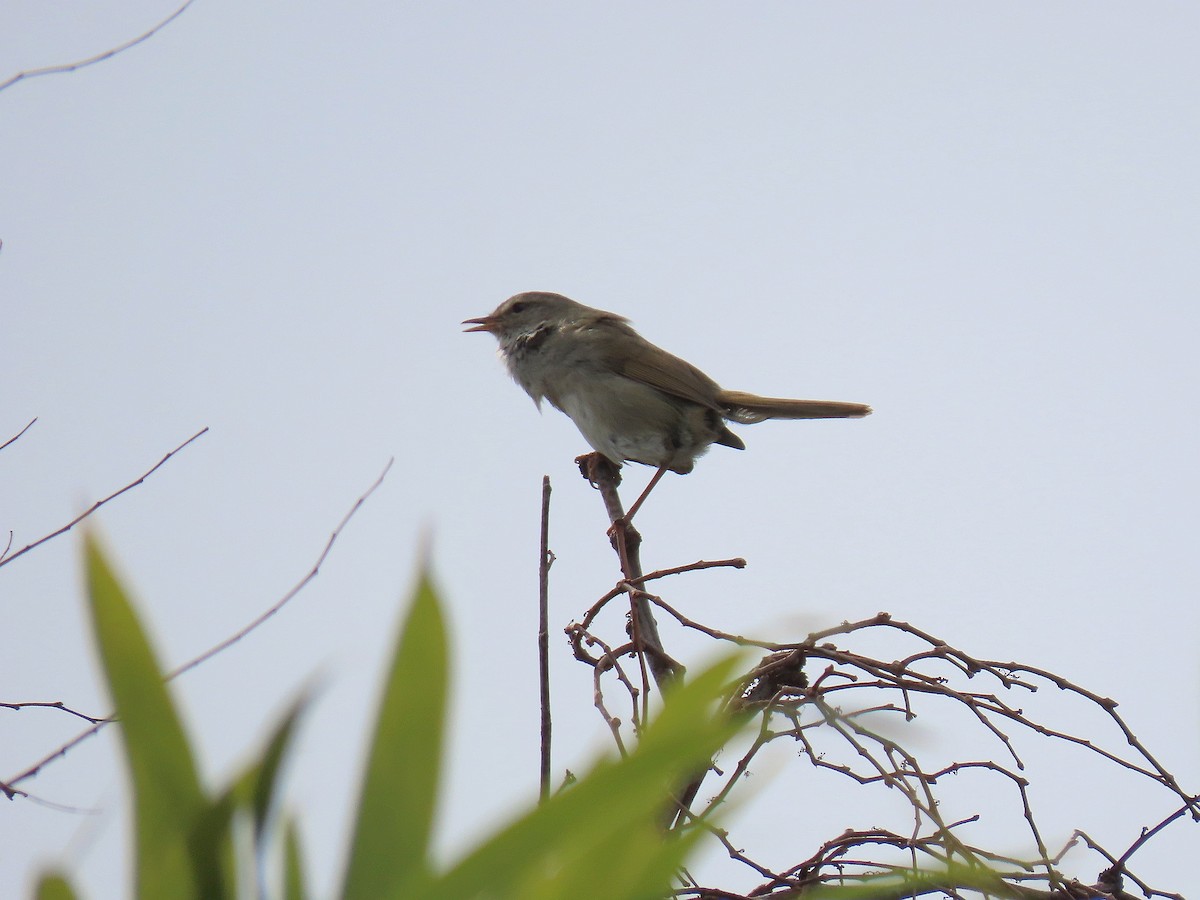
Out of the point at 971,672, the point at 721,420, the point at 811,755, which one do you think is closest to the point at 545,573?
the point at 811,755

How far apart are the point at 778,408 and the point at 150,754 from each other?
5.58 m

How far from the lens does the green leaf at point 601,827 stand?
554mm

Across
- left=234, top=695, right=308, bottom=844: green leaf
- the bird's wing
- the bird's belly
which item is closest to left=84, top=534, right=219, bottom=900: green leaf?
left=234, top=695, right=308, bottom=844: green leaf

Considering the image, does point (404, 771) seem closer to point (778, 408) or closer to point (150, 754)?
point (150, 754)

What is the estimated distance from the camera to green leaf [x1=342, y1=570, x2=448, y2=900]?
1.93 ft

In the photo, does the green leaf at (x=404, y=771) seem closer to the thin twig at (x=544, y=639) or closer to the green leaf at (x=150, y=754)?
the green leaf at (x=150, y=754)

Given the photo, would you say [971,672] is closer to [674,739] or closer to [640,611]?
[640,611]

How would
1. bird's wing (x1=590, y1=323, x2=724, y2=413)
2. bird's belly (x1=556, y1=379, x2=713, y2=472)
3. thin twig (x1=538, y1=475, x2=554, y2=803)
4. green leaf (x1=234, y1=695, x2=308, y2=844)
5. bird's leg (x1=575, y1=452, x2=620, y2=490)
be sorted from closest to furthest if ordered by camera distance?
green leaf (x1=234, y1=695, x2=308, y2=844)
thin twig (x1=538, y1=475, x2=554, y2=803)
bird's leg (x1=575, y1=452, x2=620, y2=490)
bird's belly (x1=556, y1=379, x2=713, y2=472)
bird's wing (x1=590, y1=323, x2=724, y2=413)

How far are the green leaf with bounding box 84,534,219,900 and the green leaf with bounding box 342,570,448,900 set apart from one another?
0.26 feet

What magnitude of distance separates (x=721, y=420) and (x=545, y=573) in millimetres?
4178

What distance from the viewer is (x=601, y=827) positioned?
0.59 meters

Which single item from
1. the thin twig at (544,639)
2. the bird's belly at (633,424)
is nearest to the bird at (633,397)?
the bird's belly at (633,424)

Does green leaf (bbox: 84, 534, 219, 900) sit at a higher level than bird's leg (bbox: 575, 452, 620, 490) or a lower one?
lower

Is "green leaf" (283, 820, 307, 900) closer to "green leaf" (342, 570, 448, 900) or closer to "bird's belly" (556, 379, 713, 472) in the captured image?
"green leaf" (342, 570, 448, 900)
